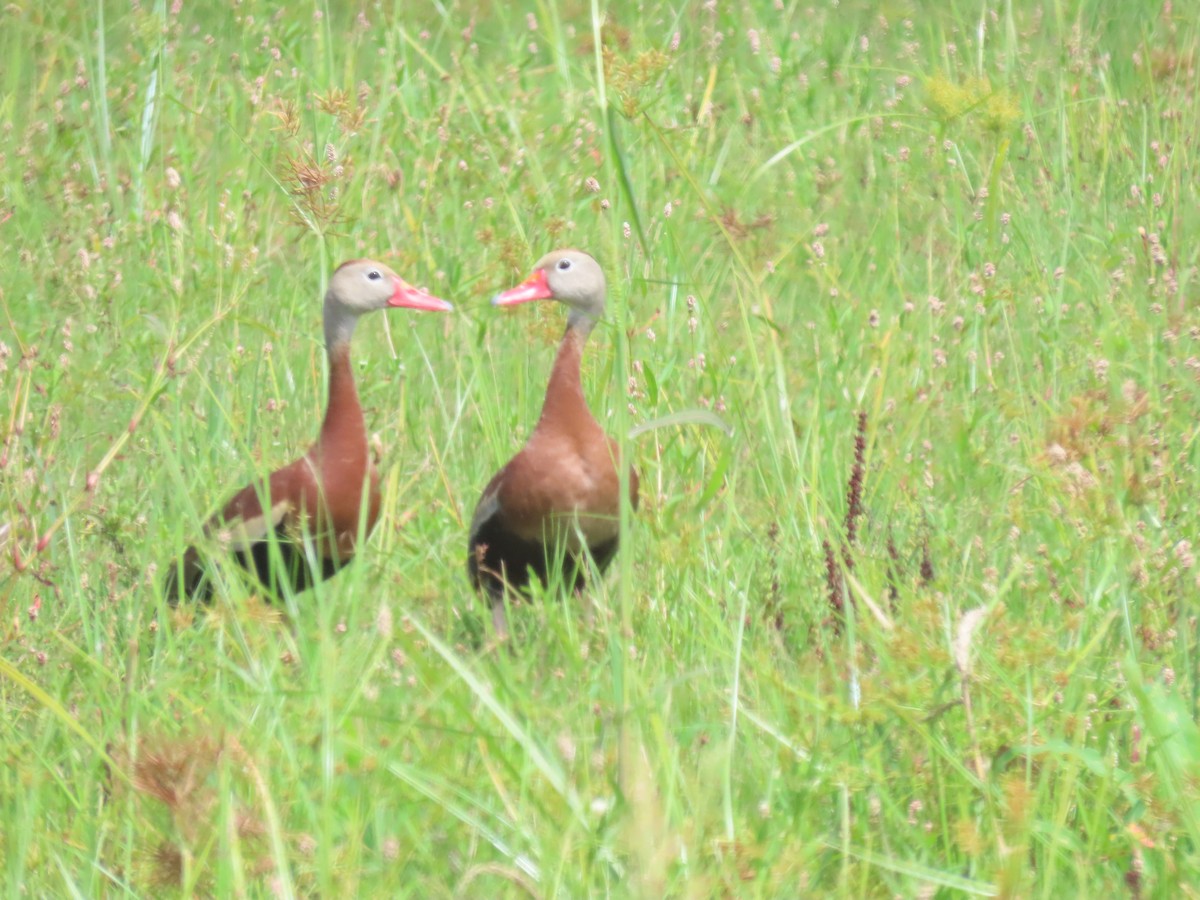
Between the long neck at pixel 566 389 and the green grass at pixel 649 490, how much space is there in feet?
0.23

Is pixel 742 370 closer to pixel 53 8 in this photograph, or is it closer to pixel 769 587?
pixel 769 587

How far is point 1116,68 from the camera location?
624 cm

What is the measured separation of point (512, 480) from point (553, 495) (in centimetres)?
10

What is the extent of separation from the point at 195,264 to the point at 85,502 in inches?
87.3

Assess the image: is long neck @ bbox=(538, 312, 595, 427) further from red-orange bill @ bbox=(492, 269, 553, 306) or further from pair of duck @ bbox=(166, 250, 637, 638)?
red-orange bill @ bbox=(492, 269, 553, 306)

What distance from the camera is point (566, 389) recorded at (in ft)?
13.7

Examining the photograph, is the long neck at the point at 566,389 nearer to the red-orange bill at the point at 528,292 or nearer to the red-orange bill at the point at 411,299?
the red-orange bill at the point at 528,292

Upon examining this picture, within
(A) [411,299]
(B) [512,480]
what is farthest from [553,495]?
(A) [411,299]

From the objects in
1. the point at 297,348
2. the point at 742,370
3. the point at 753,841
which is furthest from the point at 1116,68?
the point at 753,841

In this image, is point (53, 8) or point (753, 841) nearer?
point (753, 841)

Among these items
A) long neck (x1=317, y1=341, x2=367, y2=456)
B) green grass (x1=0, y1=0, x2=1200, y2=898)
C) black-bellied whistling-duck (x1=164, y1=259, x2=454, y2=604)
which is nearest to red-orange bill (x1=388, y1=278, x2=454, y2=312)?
black-bellied whistling-duck (x1=164, y1=259, x2=454, y2=604)

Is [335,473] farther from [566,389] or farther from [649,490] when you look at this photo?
[649,490]

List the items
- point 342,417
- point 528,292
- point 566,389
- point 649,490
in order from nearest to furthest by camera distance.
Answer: point 649,490 < point 566,389 < point 342,417 < point 528,292

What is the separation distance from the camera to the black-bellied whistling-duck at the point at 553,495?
4.05m
